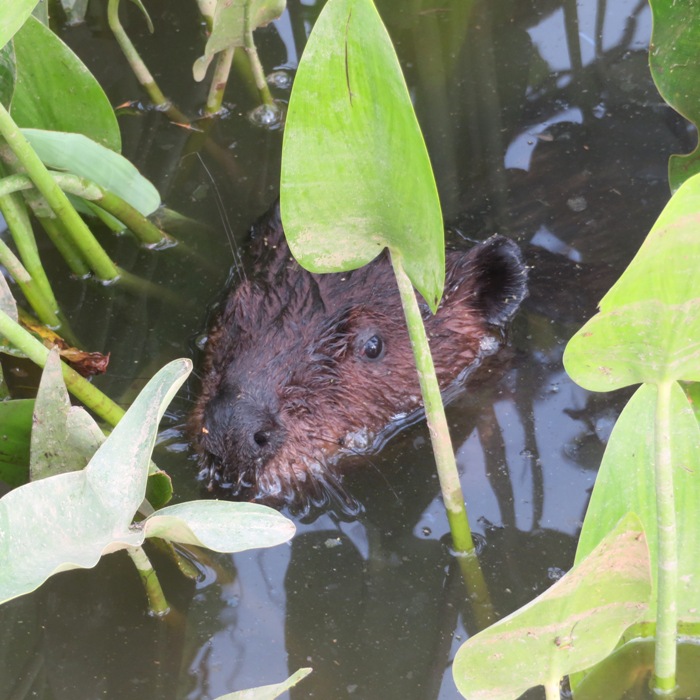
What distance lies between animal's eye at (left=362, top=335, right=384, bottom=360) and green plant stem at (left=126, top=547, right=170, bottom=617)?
0.79 m

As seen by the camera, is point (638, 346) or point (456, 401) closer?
point (638, 346)

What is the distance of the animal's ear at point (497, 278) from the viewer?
2781mm

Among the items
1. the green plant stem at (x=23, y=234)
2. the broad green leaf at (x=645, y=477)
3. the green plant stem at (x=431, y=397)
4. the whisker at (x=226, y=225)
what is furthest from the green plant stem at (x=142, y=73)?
the broad green leaf at (x=645, y=477)

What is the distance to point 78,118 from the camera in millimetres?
2758

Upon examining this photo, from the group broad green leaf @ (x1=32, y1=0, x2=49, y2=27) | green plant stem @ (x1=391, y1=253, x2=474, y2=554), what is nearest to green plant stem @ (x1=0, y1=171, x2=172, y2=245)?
broad green leaf @ (x1=32, y1=0, x2=49, y2=27)

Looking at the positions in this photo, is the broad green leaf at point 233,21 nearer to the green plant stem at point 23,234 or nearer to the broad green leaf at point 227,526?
the green plant stem at point 23,234

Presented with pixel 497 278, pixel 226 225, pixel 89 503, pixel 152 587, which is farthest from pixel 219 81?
pixel 89 503

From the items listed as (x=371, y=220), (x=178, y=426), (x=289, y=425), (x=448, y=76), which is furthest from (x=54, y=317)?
(x=448, y=76)

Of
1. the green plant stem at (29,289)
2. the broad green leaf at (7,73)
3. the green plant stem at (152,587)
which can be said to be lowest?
the green plant stem at (152,587)

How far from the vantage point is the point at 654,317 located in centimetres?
144

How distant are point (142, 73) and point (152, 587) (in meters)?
1.96

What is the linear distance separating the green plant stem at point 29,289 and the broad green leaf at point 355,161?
0.96 metres

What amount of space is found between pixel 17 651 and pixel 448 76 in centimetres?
239

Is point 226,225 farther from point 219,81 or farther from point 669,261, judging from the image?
point 669,261
